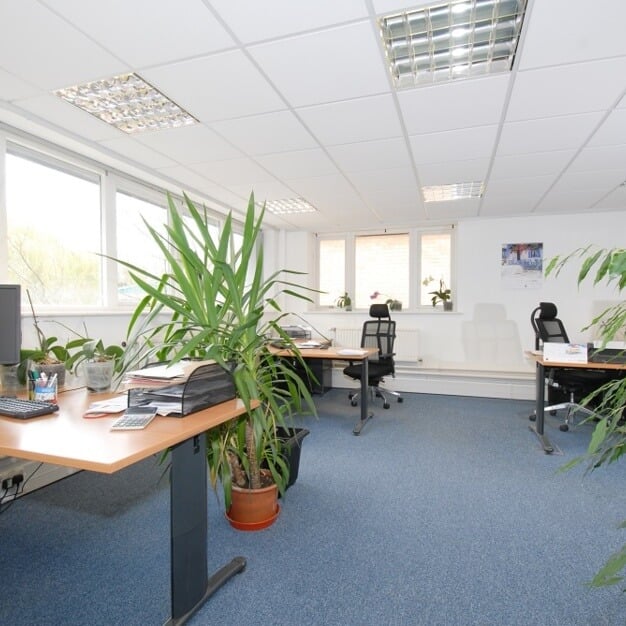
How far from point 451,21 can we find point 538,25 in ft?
1.26

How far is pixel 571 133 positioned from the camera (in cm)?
291

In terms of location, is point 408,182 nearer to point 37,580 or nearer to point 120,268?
point 120,268

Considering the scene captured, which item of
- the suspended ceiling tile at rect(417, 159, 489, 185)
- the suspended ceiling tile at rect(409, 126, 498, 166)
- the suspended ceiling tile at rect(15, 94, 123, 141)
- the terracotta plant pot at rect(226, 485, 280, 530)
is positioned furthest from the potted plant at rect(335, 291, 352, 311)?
the terracotta plant pot at rect(226, 485, 280, 530)

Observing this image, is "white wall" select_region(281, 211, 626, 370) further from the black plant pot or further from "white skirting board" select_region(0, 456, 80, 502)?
"white skirting board" select_region(0, 456, 80, 502)

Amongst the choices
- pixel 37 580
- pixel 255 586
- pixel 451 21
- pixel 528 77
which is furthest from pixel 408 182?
pixel 37 580

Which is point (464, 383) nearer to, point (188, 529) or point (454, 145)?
point (454, 145)

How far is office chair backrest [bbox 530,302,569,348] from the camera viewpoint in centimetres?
439

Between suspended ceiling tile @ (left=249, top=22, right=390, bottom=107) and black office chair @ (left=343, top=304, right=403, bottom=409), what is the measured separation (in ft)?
9.51

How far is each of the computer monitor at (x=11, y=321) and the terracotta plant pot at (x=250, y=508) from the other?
1.30 meters

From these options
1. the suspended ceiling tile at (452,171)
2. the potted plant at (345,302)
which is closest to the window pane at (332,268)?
the potted plant at (345,302)

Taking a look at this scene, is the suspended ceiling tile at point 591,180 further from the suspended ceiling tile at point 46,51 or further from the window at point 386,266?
the suspended ceiling tile at point 46,51

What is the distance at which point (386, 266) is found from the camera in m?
6.16

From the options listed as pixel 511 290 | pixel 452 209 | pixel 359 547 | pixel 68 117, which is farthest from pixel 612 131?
pixel 68 117

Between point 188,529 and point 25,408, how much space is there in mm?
841
